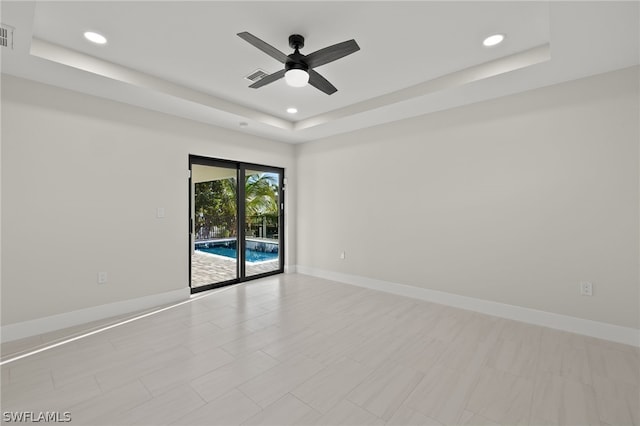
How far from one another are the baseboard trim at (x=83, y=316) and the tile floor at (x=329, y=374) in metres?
0.23

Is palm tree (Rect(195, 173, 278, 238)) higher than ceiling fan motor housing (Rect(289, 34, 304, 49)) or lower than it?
lower

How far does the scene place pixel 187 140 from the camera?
404cm

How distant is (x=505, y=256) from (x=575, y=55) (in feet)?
6.89

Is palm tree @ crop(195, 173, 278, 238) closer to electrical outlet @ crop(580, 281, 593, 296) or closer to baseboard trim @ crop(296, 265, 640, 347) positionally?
baseboard trim @ crop(296, 265, 640, 347)

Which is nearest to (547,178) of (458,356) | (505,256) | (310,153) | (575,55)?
(505,256)

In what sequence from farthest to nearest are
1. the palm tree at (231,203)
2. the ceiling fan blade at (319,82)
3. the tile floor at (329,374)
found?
the palm tree at (231,203), the ceiling fan blade at (319,82), the tile floor at (329,374)

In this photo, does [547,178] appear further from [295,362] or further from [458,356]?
[295,362]

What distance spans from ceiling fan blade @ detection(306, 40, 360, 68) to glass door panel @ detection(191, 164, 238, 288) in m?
2.70

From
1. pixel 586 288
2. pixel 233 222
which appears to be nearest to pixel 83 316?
pixel 233 222

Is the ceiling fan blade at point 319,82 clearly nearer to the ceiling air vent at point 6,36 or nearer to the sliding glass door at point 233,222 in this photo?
the ceiling air vent at point 6,36

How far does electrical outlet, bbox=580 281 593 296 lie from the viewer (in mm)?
2836

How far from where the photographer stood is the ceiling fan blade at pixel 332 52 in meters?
2.09

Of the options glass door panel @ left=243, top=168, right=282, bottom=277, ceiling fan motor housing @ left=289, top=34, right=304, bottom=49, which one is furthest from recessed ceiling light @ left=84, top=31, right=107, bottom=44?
glass door panel @ left=243, top=168, right=282, bottom=277

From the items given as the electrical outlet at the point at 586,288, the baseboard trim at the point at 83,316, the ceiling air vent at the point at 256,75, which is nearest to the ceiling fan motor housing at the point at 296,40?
the ceiling air vent at the point at 256,75
